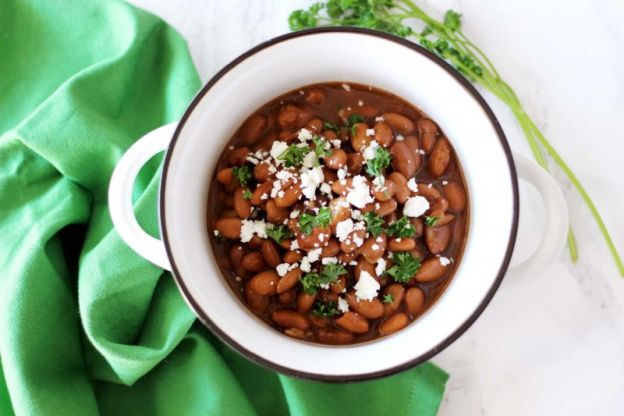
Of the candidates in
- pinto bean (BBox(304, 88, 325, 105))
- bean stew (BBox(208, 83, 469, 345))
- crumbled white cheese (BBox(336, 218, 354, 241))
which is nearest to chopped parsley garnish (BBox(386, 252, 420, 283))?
bean stew (BBox(208, 83, 469, 345))

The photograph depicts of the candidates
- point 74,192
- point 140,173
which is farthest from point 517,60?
point 74,192

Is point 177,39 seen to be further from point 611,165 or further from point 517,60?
point 611,165

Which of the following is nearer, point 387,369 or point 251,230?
point 387,369

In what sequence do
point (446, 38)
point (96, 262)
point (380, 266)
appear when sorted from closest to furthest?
point (380, 266) → point (96, 262) → point (446, 38)

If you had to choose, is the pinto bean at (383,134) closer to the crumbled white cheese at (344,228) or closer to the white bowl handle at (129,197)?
the crumbled white cheese at (344,228)

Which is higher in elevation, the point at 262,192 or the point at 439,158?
the point at 439,158

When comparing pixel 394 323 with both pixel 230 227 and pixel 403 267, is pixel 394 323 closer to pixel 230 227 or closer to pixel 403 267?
pixel 403 267

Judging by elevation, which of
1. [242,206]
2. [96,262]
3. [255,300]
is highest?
[242,206]

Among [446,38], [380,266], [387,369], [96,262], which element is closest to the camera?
[387,369]

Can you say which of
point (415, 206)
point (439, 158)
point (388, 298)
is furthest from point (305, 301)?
point (439, 158)
